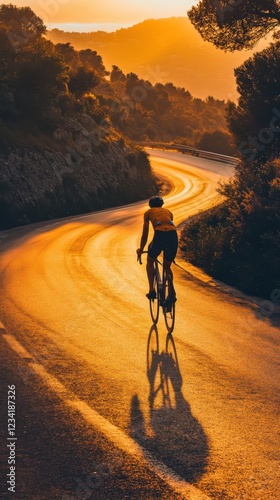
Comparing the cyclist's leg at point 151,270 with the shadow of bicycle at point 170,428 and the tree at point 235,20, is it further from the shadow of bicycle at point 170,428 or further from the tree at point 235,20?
the tree at point 235,20

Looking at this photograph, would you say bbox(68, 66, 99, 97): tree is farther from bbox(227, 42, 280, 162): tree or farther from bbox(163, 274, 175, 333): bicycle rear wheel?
bbox(163, 274, 175, 333): bicycle rear wheel

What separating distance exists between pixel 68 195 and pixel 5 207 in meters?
6.60

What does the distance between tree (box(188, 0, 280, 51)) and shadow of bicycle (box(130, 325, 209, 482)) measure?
74.5 feet

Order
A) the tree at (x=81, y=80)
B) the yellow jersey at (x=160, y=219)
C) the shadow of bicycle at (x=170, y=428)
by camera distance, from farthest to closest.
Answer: the tree at (x=81, y=80) → the yellow jersey at (x=160, y=219) → the shadow of bicycle at (x=170, y=428)

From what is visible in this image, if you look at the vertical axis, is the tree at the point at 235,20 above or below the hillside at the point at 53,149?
above

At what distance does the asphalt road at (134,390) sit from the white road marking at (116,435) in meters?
0.02

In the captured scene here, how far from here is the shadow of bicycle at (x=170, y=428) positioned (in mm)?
6062

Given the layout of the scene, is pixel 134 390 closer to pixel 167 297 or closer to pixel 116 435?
pixel 116 435

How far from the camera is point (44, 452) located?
6.16 meters

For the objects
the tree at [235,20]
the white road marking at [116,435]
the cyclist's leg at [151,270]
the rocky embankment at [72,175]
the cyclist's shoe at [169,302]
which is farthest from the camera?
the rocky embankment at [72,175]

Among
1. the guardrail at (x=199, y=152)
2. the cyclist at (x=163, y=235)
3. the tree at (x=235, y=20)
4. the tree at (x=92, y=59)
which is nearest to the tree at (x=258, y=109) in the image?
the tree at (x=235, y=20)

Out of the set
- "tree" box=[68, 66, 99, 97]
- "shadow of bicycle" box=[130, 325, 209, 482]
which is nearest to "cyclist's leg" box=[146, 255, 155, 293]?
"shadow of bicycle" box=[130, 325, 209, 482]

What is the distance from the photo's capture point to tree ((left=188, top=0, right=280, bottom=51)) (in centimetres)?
2826

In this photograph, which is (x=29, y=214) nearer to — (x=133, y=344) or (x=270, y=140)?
(x=270, y=140)
